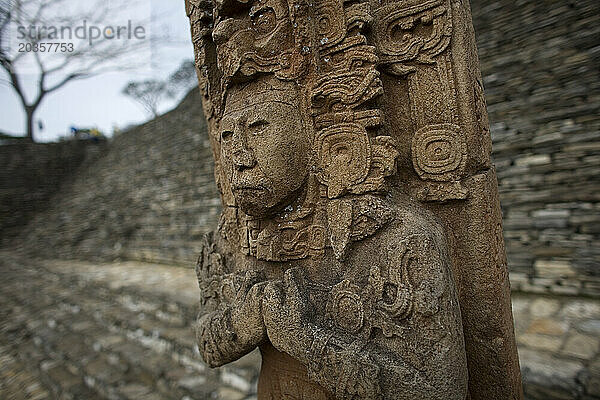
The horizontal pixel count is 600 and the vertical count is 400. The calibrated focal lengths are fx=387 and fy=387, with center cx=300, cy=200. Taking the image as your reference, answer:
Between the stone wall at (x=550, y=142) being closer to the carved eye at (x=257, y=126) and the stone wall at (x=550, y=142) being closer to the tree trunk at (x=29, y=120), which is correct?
the carved eye at (x=257, y=126)

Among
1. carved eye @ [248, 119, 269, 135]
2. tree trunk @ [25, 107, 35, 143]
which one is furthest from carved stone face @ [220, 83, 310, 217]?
tree trunk @ [25, 107, 35, 143]

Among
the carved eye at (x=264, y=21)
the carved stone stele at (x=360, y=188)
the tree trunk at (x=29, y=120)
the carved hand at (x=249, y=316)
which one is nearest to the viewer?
the carved stone stele at (x=360, y=188)

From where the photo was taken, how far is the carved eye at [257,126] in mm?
1354

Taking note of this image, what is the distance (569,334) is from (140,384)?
356 cm

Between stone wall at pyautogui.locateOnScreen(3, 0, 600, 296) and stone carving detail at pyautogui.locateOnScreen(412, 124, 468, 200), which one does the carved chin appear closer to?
stone carving detail at pyautogui.locateOnScreen(412, 124, 468, 200)

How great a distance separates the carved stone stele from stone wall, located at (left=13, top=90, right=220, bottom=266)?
22.9 feet

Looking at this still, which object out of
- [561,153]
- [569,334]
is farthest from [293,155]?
[561,153]

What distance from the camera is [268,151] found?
1.35 meters

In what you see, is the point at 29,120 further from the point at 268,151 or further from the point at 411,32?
the point at 411,32

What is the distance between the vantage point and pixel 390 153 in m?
1.25

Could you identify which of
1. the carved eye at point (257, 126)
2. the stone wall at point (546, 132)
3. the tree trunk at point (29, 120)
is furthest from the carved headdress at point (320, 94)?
the tree trunk at point (29, 120)

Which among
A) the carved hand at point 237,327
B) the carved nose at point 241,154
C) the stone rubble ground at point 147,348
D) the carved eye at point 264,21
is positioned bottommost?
the stone rubble ground at point 147,348

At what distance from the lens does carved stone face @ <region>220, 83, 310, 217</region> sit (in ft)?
4.43

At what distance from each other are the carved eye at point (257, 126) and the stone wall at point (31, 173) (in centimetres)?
1458
